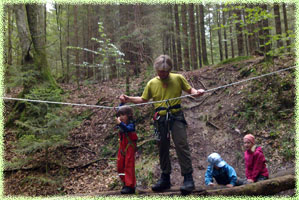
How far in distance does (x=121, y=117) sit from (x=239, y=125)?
Answer: 14.0 feet

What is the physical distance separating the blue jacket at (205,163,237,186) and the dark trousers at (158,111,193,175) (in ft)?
1.72

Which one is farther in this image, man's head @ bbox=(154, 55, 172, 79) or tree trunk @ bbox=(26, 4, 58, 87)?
tree trunk @ bbox=(26, 4, 58, 87)

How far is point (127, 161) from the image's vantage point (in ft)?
12.3

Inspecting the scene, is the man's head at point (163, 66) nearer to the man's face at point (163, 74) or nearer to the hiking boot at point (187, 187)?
the man's face at point (163, 74)

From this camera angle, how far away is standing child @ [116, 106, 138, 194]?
147 inches

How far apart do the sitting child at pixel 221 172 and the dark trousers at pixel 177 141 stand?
1.66 ft

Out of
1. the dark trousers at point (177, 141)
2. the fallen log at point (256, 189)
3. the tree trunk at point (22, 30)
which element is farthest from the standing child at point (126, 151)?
the tree trunk at point (22, 30)

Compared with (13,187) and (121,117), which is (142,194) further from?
(13,187)

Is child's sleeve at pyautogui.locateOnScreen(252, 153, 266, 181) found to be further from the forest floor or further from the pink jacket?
the forest floor

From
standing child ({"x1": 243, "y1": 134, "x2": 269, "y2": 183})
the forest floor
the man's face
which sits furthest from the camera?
the forest floor

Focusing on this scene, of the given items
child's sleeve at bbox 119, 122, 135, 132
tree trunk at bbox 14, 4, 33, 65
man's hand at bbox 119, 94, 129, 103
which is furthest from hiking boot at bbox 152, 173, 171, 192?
tree trunk at bbox 14, 4, 33, 65

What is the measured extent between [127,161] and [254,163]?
235 centimetres

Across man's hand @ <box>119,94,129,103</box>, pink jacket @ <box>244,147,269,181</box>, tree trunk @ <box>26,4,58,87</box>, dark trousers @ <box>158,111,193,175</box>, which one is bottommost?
pink jacket @ <box>244,147,269,181</box>

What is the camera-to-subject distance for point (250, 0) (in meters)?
6.51
